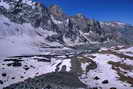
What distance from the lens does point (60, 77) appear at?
7581 cm

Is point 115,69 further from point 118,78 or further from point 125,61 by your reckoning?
point 125,61

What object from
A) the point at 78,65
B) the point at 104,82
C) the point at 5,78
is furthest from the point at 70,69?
the point at 5,78

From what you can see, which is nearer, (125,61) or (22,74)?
(22,74)

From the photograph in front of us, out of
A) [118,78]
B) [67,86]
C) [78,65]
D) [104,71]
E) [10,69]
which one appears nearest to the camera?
[67,86]

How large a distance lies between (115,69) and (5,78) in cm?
4680

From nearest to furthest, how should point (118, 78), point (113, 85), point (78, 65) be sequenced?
point (113, 85)
point (118, 78)
point (78, 65)

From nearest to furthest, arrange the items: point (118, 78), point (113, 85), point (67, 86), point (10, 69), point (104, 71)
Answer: point (67, 86), point (113, 85), point (118, 78), point (104, 71), point (10, 69)

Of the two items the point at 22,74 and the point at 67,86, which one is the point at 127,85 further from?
the point at 22,74

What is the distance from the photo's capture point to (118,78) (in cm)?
8125

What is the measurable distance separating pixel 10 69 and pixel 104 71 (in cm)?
4819

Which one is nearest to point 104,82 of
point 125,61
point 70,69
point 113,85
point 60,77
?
point 113,85

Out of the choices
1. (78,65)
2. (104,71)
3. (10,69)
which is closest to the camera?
(104,71)

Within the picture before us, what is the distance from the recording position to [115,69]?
309 ft

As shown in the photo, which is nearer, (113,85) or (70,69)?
(113,85)
